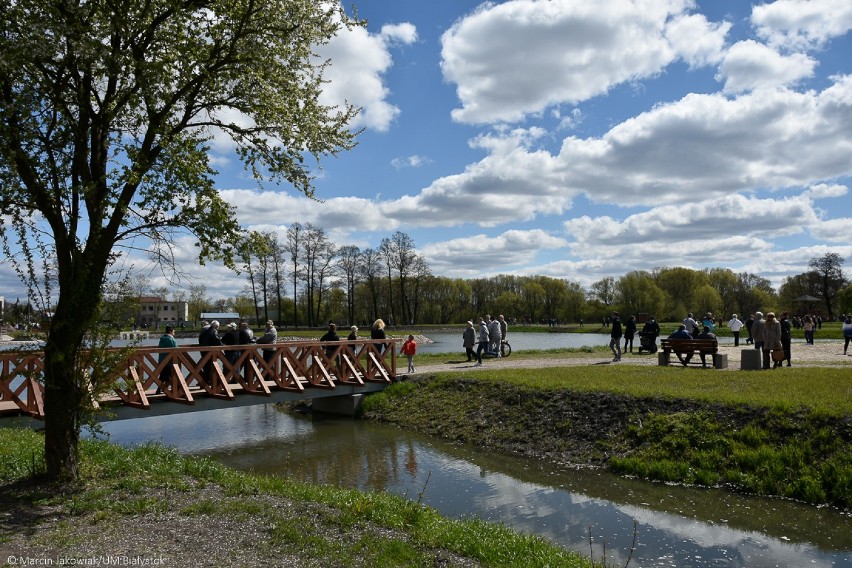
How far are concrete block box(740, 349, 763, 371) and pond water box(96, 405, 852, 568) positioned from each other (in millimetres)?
8234

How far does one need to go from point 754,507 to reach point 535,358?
16.2m

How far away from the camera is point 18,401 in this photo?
12578 millimetres

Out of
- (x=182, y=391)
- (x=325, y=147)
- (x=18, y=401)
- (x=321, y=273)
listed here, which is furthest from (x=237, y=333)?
(x=321, y=273)

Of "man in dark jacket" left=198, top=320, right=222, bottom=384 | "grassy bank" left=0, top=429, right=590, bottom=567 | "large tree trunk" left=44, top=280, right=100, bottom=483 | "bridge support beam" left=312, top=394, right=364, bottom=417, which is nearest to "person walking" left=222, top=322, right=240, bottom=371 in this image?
"man in dark jacket" left=198, top=320, right=222, bottom=384

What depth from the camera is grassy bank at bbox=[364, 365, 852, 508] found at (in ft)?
34.8

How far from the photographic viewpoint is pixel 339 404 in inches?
781

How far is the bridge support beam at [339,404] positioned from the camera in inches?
765

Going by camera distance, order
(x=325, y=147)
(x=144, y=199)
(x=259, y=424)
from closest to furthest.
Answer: (x=144, y=199)
(x=325, y=147)
(x=259, y=424)

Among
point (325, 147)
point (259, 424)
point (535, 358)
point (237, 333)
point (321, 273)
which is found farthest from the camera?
point (321, 273)

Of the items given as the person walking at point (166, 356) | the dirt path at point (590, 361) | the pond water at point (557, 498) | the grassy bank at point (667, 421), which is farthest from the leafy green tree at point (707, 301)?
the person walking at point (166, 356)

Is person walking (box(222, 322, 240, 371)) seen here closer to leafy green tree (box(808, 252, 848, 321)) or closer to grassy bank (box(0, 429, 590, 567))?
grassy bank (box(0, 429, 590, 567))

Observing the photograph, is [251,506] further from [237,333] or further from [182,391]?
[237,333]

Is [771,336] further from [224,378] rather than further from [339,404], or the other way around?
[224,378]

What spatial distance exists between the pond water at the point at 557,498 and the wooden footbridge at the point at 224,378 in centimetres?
121
